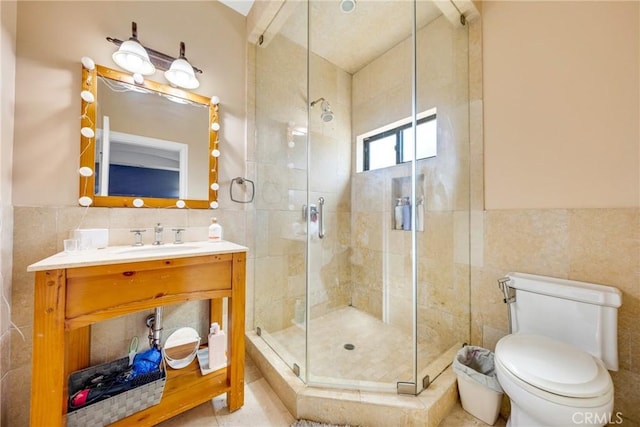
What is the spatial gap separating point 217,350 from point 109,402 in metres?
0.49

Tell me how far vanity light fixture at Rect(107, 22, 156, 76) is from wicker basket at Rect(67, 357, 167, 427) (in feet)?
5.47

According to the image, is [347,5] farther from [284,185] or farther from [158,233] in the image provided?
[158,233]

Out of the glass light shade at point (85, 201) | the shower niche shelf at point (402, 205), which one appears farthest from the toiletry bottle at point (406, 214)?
the glass light shade at point (85, 201)

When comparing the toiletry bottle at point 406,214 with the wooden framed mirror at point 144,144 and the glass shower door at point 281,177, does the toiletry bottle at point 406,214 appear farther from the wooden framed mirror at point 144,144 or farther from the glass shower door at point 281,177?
the wooden framed mirror at point 144,144

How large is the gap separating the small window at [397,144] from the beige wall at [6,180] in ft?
7.17

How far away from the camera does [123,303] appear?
100 cm

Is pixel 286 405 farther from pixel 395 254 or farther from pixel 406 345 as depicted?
pixel 395 254

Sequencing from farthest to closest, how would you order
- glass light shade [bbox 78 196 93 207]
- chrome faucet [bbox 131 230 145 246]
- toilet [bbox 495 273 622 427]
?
chrome faucet [bbox 131 230 145 246], glass light shade [bbox 78 196 93 207], toilet [bbox 495 273 622 427]

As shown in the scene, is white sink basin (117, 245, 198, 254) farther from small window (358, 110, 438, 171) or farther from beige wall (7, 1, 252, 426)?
small window (358, 110, 438, 171)

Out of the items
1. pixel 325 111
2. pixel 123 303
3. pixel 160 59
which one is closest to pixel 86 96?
pixel 160 59

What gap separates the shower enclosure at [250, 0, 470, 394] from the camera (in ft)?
5.42

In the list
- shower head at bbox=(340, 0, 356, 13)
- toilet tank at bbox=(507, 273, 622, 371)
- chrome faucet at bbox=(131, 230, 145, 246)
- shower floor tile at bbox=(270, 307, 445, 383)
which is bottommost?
shower floor tile at bbox=(270, 307, 445, 383)

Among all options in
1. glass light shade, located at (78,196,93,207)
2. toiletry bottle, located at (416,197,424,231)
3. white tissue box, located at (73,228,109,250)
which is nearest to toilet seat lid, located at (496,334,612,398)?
toiletry bottle, located at (416,197,424,231)

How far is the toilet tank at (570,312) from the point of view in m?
1.04
